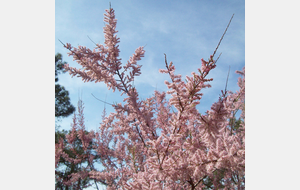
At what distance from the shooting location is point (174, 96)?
106 cm

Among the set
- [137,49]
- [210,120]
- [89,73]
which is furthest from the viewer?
[137,49]
